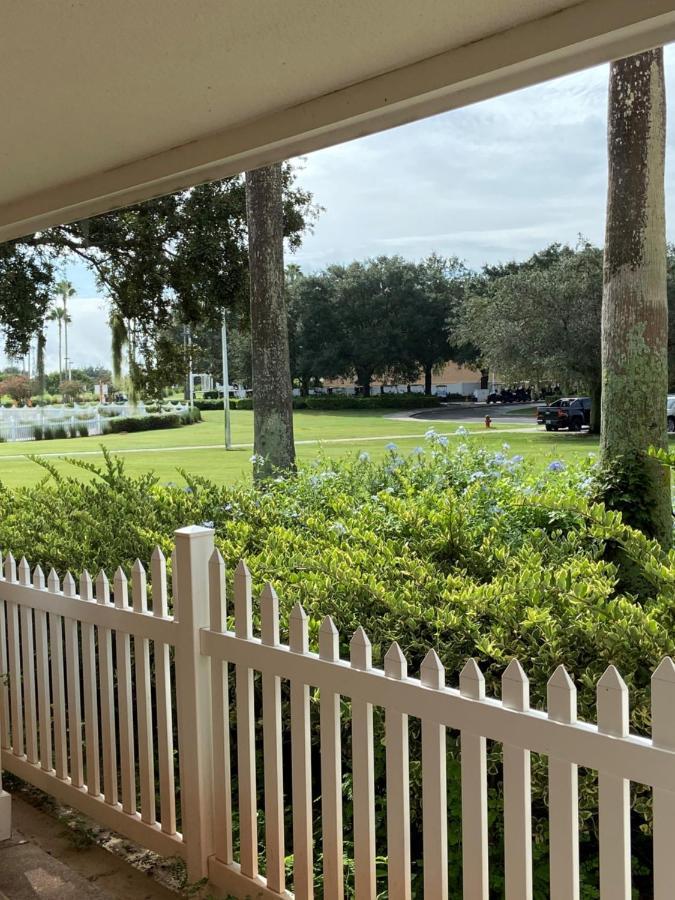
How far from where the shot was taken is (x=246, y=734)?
2428mm

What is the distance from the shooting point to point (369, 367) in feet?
114

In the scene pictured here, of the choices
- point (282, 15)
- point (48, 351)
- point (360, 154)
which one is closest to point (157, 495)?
point (282, 15)

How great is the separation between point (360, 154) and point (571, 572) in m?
48.7

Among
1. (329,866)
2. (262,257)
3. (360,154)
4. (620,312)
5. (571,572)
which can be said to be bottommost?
(329,866)

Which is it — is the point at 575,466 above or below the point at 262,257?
below

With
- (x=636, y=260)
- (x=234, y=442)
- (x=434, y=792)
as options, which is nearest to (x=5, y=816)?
(x=434, y=792)

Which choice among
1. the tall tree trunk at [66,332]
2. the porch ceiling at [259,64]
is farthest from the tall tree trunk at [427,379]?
the porch ceiling at [259,64]

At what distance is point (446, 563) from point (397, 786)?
1.64 metres

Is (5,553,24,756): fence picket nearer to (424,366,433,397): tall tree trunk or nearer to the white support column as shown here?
the white support column

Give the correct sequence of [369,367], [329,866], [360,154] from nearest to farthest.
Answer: [329,866]
[369,367]
[360,154]

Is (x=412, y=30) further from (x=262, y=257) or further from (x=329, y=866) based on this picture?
(x=262, y=257)

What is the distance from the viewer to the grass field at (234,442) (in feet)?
82.1

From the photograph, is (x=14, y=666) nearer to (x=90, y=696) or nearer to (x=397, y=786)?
(x=90, y=696)

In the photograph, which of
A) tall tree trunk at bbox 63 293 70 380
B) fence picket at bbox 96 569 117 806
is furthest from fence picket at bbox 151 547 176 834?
tall tree trunk at bbox 63 293 70 380
